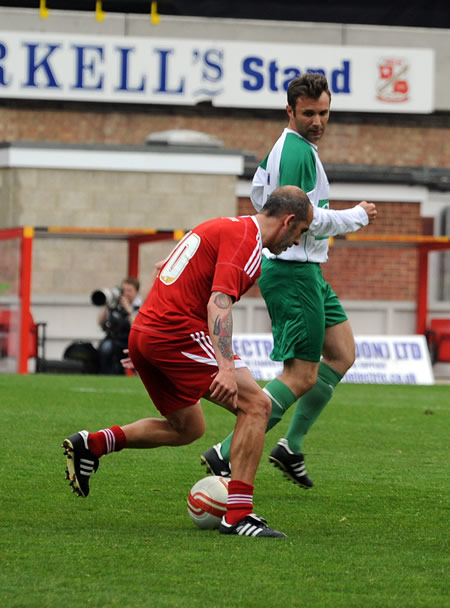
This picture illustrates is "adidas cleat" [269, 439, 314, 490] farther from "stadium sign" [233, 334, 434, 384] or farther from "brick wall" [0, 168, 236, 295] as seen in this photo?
"brick wall" [0, 168, 236, 295]

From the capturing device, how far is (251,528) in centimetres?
564

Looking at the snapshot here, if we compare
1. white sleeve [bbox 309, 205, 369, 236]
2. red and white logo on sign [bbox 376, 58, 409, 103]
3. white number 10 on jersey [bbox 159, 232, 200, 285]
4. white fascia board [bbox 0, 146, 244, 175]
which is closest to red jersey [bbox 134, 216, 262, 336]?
white number 10 on jersey [bbox 159, 232, 200, 285]

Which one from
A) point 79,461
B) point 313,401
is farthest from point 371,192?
point 79,461

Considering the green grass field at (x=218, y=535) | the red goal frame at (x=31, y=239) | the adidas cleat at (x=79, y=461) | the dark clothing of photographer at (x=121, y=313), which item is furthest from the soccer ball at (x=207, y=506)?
the red goal frame at (x=31, y=239)

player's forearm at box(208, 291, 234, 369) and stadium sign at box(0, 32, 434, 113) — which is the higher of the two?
stadium sign at box(0, 32, 434, 113)

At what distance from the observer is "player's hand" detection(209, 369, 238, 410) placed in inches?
214

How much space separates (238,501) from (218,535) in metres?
0.18

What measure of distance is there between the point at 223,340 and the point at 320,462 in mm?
3480

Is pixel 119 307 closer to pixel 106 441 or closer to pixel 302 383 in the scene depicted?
pixel 302 383

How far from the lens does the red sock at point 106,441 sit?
616 cm

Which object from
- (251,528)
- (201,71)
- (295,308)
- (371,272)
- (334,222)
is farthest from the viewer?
(201,71)

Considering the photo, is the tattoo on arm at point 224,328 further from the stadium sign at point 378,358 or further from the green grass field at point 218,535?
the stadium sign at point 378,358

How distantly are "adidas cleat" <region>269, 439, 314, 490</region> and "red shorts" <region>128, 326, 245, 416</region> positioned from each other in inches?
51.3

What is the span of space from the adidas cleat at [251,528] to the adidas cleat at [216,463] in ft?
3.65
